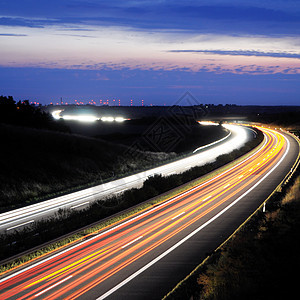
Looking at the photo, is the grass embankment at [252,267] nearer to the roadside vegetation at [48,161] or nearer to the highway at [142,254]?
the highway at [142,254]

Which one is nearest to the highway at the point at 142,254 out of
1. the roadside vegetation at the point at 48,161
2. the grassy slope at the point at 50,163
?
the roadside vegetation at the point at 48,161

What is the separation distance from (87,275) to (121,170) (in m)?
31.7

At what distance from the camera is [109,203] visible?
2344 centimetres

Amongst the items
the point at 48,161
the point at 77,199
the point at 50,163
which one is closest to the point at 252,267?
the point at 77,199

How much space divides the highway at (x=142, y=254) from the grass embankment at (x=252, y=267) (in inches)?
35.4

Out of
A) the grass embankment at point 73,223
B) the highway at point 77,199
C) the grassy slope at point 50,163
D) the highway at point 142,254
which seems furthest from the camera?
the grassy slope at point 50,163

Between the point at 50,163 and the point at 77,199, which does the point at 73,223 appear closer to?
the point at 77,199

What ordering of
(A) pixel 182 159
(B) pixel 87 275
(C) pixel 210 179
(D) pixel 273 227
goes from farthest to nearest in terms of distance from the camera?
(A) pixel 182 159, (C) pixel 210 179, (D) pixel 273 227, (B) pixel 87 275

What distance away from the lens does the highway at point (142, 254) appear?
12383 millimetres

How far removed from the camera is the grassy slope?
102 ft

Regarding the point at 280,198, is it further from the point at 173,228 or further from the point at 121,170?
the point at 121,170

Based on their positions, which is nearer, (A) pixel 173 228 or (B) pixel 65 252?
(B) pixel 65 252

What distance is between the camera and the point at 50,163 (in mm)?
39375

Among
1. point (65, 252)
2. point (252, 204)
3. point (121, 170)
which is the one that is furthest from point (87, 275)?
point (121, 170)
